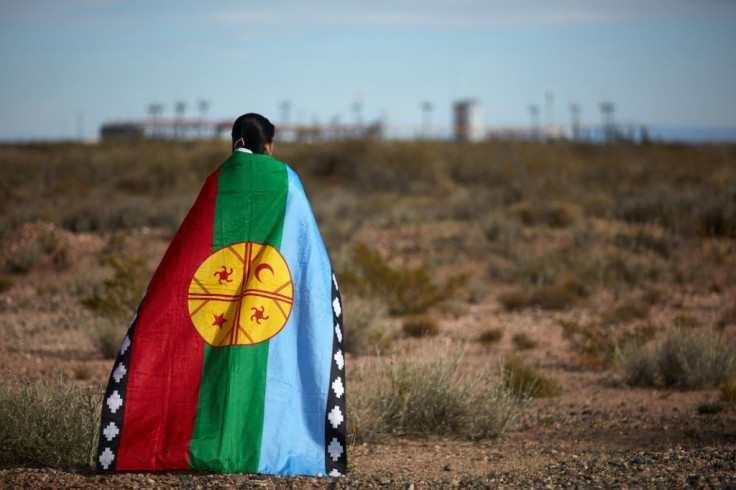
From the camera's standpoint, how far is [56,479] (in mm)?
5301

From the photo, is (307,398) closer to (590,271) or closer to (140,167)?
(590,271)

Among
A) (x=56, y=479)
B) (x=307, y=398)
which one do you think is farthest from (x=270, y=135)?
(x=56, y=479)

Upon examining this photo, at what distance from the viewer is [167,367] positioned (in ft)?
17.0

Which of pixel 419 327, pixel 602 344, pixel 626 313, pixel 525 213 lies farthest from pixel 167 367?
pixel 525 213

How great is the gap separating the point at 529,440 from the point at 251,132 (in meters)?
3.66

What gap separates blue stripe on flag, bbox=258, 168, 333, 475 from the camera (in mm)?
5125

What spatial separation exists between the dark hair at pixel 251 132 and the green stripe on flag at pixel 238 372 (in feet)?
0.63

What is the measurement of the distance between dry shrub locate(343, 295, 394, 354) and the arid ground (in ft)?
0.09

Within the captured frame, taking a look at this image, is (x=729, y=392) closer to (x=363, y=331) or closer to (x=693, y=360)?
(x=693, y=360)

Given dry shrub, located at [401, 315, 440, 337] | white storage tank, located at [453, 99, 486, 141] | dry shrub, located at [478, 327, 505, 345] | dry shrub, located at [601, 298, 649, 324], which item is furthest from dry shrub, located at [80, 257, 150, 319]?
white storage tank, located at [453, 99, 486, 141]

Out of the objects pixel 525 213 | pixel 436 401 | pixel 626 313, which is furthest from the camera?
pixel 525 213

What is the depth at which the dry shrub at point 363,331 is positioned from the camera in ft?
34.8

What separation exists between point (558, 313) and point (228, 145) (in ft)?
87.8

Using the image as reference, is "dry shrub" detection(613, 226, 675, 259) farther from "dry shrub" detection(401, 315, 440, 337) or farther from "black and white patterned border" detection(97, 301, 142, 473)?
"black and white patterned border" detection(97, 301, 142, 473)
